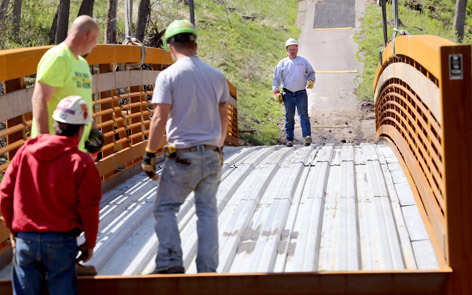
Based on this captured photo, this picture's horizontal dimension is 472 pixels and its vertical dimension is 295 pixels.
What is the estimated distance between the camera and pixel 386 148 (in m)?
10.8

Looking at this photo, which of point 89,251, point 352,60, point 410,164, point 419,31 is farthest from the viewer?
point 419,31

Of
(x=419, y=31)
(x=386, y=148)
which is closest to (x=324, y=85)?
(x=419, y=31)

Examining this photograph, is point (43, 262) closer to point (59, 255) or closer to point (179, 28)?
point (59, 255)

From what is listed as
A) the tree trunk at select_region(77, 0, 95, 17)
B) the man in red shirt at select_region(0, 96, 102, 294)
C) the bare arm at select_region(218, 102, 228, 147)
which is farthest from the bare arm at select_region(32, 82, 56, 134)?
the tree trunk at select_region(77, 0, 95, 17)

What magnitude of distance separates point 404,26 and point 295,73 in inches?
851

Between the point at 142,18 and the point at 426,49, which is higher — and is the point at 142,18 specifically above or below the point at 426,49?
above

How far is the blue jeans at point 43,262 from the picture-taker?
4352mm

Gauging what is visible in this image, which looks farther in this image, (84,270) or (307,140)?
(307,140)

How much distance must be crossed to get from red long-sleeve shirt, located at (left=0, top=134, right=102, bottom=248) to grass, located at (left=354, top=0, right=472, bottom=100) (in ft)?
66.2

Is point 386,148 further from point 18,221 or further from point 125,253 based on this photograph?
point 18,221

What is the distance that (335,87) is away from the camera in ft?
84.0

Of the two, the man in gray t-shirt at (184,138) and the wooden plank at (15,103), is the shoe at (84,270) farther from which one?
the wooden plank at (15,103)

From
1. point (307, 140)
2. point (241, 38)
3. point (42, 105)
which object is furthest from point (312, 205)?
point (241, 38)

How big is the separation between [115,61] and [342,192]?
2.89m
